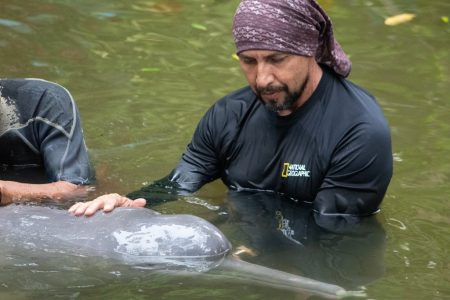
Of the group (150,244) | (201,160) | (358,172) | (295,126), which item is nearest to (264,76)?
(295,126)

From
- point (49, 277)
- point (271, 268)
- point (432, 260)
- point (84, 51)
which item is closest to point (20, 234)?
point (49, 277)

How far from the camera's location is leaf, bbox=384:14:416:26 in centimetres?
871

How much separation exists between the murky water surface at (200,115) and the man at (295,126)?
193mm

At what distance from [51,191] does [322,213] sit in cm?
147

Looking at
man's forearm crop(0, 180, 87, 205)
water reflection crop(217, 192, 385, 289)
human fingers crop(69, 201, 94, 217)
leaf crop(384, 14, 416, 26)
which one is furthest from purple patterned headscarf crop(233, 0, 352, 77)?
leaf crop(384, 14, 416, 26)

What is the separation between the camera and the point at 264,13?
14.7 feet

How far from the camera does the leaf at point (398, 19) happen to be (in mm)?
8711

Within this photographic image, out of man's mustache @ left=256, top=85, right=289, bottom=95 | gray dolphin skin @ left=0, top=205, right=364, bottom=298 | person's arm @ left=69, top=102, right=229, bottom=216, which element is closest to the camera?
gray dolphin skin @ left=0, top=205, right=364, bottom=298

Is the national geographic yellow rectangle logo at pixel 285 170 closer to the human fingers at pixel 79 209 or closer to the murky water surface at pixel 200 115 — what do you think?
the murky water surface at pixel 200 115

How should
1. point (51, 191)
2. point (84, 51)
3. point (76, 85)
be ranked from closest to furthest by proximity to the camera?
point (51, 191)
point (76, 85)
point (84, 51)

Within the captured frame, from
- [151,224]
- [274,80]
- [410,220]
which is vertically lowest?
[410,220]

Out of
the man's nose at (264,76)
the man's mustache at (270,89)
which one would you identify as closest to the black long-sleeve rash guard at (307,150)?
the man's mustache at (270,89)

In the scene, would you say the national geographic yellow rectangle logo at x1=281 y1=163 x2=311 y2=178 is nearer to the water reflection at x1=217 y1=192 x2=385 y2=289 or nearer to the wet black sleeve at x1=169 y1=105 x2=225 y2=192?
the water reflection at x1=217 y1=192 x2=385 y2=289

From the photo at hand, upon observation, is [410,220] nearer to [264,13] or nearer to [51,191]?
[264,13]
